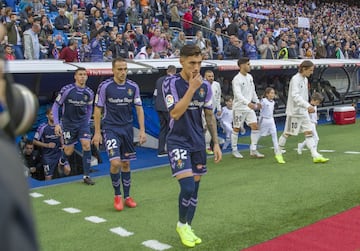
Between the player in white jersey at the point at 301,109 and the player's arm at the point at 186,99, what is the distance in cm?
475

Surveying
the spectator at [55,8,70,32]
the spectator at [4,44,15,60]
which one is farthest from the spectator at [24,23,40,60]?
the spectator at [55,8,70,32]

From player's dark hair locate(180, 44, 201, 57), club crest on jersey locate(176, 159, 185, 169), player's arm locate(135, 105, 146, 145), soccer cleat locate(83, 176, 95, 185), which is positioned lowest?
soccer cleat locate(83, 176, 95, 185)

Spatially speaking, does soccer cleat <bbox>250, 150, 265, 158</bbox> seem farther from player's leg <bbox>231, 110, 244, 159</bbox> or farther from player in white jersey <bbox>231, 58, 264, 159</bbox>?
player's leg <bbox>231, 110, 244, 159</bbox>

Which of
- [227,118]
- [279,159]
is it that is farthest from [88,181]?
[227,118]

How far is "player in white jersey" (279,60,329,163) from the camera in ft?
29.0

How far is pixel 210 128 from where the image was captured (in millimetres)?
5031

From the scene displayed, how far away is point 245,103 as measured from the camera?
31.3ft

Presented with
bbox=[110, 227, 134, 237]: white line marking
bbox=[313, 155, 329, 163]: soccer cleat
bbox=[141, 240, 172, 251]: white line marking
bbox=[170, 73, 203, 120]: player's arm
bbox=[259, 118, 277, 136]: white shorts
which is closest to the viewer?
bbox=[170, 73, 203, 120]: player's arm

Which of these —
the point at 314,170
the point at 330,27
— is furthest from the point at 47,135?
the point at 330,27

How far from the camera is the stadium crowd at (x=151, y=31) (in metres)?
12.4

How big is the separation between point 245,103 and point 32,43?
17.9ft

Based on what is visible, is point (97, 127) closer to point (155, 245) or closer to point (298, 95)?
point (155, 245)

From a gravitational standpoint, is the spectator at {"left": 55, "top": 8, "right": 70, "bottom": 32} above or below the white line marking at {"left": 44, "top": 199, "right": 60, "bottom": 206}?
above

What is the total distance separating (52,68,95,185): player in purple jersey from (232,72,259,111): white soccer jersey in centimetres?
293
